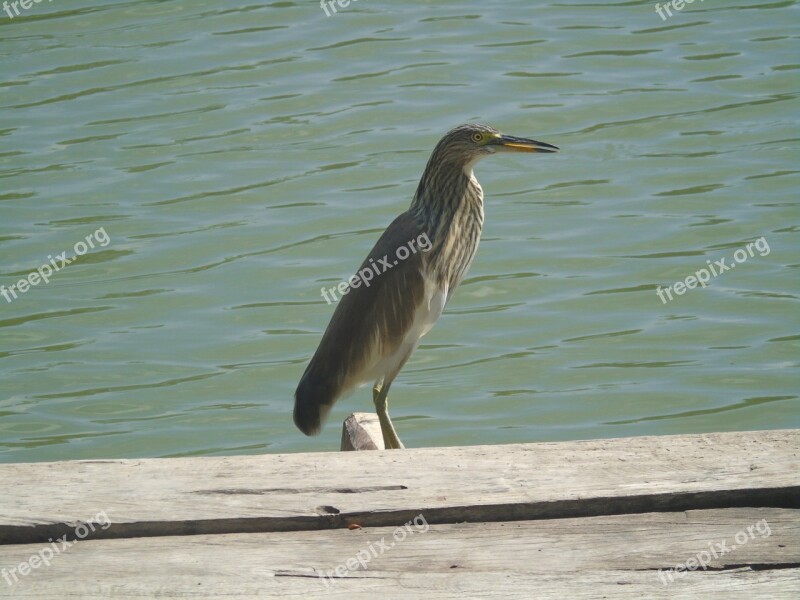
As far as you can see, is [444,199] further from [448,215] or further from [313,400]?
[313,400]

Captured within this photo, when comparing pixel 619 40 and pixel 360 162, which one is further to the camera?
pixel 619 40

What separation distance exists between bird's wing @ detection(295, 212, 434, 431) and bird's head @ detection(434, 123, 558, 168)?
329mm

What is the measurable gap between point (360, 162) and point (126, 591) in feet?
24.8

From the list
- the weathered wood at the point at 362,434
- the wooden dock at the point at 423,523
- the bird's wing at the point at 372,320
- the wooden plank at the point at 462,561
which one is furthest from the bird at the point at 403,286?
the wooden plank at the point at 462,561

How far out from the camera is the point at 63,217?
30.0 ft

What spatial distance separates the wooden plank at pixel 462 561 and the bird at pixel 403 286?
2197 millimetres

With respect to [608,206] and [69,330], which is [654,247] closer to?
[608,206]

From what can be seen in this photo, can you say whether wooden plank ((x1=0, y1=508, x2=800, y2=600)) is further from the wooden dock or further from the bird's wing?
the bird's wing

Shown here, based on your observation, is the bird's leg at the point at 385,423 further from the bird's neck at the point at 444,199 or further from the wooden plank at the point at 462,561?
the wooden plank at the point at 462,561

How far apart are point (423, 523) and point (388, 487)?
0.47 feet

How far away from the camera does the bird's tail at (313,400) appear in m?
5.05

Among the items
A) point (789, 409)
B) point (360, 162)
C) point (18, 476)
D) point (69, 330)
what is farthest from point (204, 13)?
point (18, 476)

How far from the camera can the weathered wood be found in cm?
437

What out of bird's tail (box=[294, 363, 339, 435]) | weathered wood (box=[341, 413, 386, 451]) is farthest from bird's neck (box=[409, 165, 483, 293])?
weathered wood (box=[341, 413, 386, 451])
